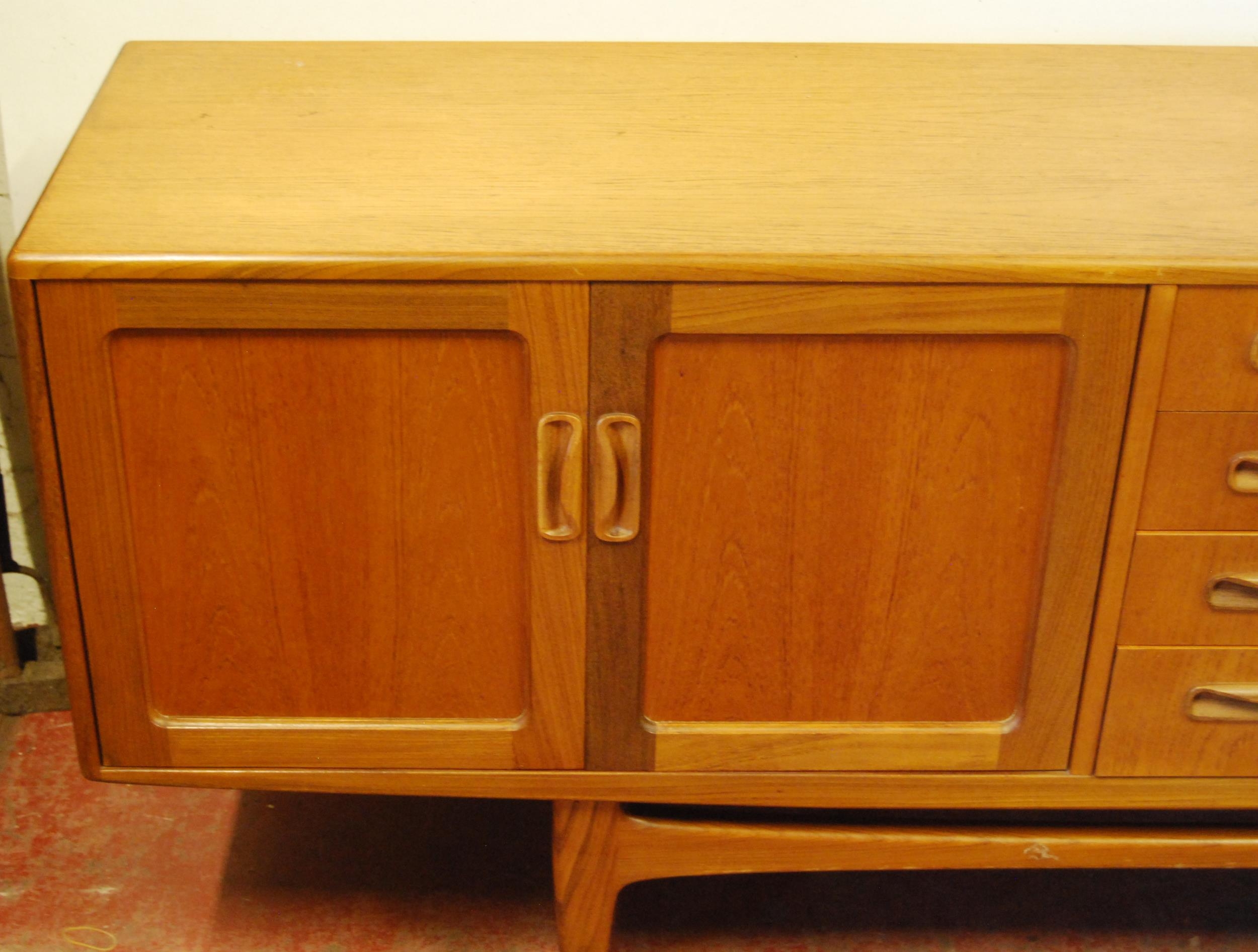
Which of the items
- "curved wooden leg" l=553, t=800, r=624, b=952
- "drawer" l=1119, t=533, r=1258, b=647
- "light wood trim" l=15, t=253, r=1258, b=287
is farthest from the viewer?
"curved wooden leg" l=553, t=800, r=624, b=952

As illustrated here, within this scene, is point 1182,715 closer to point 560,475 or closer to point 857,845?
point 857,845

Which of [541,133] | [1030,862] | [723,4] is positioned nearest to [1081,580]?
[1030,862]

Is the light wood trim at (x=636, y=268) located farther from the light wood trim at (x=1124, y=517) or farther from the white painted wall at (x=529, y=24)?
the white painted wall at (x=529, y=24)

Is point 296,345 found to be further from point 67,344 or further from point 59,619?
point 59,619

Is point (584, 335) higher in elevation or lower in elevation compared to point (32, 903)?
higher

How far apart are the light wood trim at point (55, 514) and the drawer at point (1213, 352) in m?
0.82

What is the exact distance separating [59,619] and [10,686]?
632 mm

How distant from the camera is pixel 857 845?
112 centimetres

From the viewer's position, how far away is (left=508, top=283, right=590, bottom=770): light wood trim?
876 millimetres

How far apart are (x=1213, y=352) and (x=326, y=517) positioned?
0.68 meters

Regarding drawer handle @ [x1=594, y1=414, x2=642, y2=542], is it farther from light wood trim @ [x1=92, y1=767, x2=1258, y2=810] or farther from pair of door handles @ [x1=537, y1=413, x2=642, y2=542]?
light wood trim @ [x1=92, y1=767, x2=1258, y2=810]

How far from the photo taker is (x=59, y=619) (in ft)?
3.17

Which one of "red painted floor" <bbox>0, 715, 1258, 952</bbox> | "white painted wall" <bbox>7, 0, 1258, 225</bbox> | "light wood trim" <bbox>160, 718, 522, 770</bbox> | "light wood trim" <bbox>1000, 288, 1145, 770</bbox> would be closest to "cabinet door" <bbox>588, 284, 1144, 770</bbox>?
"light wood trim" <bbox>1000, 288, 1145, 770</bbox>

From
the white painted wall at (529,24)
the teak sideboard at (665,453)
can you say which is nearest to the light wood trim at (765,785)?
the teak sideboard at (665,453)
